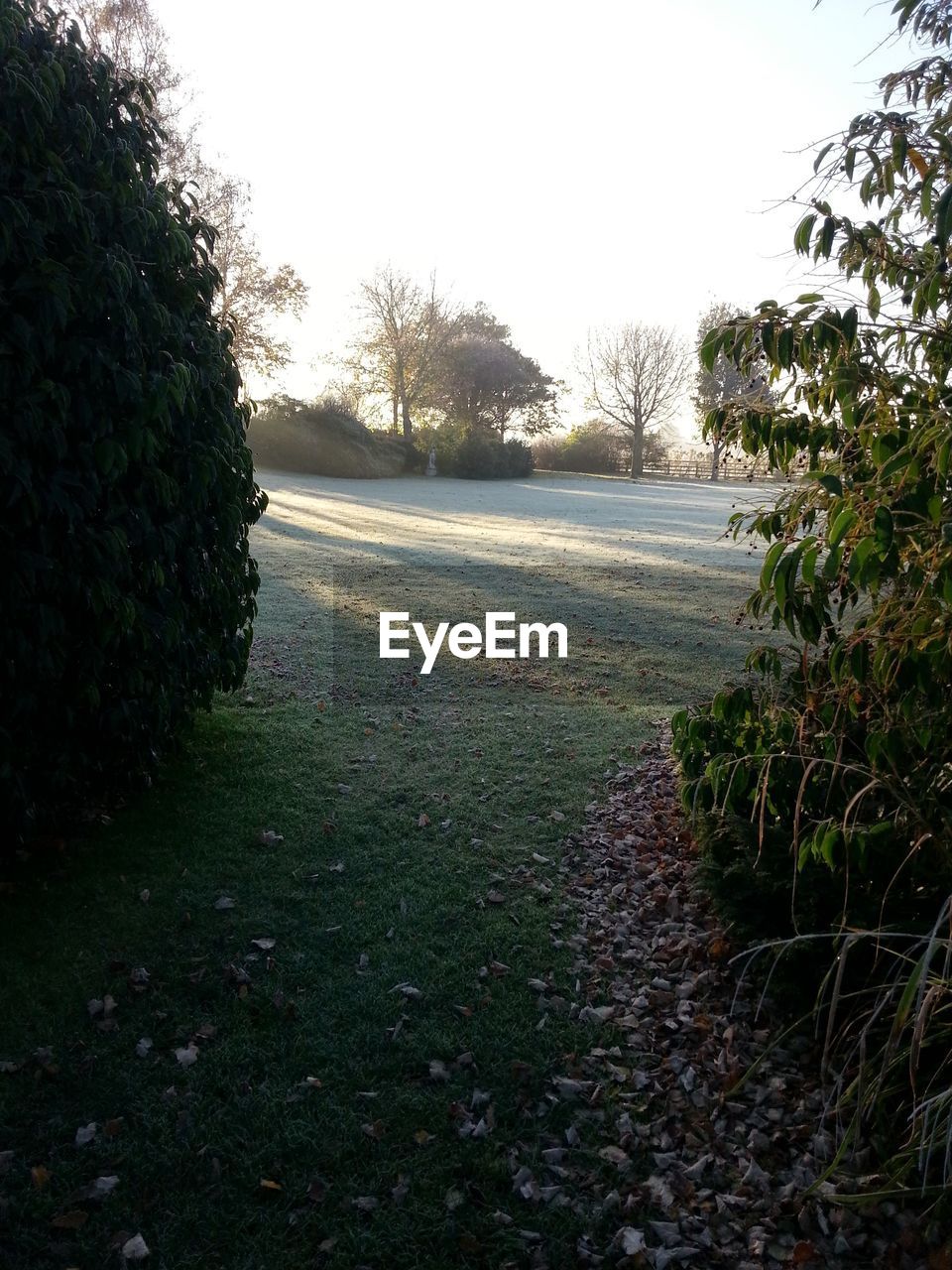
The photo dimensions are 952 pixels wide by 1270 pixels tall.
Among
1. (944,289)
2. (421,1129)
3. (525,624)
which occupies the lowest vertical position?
(421,1129)

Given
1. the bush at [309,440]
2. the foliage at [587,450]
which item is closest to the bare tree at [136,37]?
the bush at [309,440]

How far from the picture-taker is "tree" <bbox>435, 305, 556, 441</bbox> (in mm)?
42219

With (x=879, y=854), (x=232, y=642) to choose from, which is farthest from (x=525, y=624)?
(x=879, y=854)

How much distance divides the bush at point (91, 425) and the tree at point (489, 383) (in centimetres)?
3696

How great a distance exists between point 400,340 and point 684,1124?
38392 millimetres

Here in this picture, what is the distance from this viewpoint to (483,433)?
3909 centimetres

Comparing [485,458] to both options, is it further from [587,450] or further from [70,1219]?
[70,1219]

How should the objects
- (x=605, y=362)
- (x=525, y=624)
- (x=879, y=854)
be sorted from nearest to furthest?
(x=879, y=854), (x=525, y=624), (x=605, y=362)

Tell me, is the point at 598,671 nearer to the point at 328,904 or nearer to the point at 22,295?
the point at 328,904

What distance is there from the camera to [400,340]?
38.4m

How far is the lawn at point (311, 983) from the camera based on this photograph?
288 centimetres

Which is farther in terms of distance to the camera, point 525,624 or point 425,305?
point 425,305

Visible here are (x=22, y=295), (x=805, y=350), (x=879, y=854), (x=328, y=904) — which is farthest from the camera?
(x=328, y=904)

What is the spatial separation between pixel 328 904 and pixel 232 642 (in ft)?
6.25
